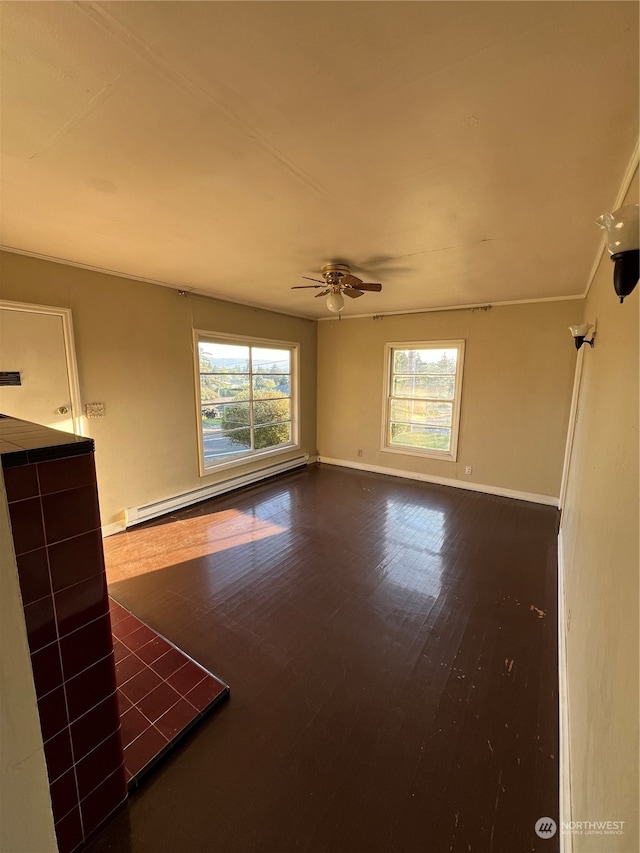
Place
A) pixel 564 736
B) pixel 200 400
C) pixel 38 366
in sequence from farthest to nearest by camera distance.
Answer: pixel 200 400 → pixel 38 366 → pixel 564 736

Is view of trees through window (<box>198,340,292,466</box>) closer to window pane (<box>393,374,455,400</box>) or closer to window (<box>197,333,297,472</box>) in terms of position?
window (<box>197,333,297,472</box>)

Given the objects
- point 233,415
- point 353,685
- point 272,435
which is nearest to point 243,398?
point 233,415

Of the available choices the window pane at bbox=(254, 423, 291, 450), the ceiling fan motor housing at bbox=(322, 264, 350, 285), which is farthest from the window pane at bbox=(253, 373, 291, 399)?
the ceiling fan motor housing at bbox=(322, 264, 350, 285)

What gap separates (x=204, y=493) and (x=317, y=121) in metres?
4.08

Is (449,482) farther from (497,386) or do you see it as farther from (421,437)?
(497,386)

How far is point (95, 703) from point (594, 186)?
3117mm

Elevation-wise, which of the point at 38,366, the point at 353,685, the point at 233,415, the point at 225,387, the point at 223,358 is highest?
the point at 223,358

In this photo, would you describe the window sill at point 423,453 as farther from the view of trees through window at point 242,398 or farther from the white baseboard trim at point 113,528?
the white baseboard trim at point 113,528

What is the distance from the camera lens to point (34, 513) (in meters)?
1.02

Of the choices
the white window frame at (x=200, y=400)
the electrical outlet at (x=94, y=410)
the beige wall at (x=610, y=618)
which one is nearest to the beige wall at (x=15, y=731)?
the beige wall at (x=610, y=618)

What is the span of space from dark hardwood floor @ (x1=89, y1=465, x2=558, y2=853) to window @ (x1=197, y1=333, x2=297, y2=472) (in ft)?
4.77

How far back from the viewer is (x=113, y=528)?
11.8ft

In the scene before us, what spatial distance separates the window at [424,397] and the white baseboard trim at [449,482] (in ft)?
1.15

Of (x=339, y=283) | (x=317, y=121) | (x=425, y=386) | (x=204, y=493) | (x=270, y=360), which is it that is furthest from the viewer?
(x=270, y=360)
